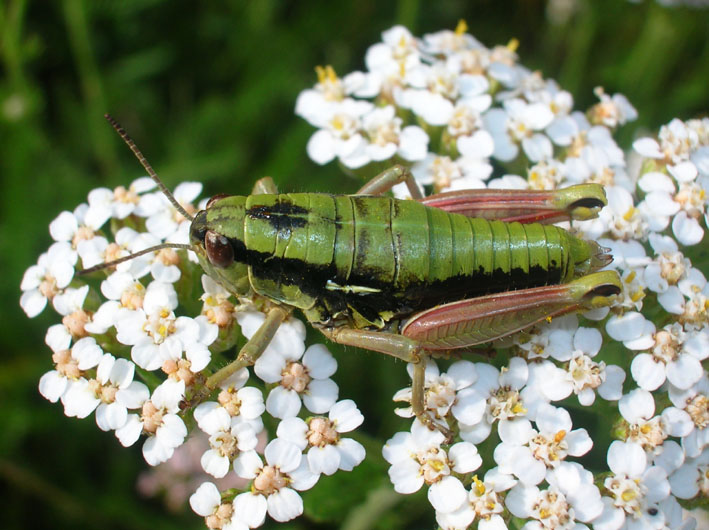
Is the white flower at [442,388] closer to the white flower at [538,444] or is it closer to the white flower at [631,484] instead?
the white flower at [538,444]

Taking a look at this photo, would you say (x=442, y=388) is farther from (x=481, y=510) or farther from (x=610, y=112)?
(x=610, y=112)

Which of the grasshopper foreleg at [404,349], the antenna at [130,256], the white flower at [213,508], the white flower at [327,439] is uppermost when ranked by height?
the antenna at [130,256]

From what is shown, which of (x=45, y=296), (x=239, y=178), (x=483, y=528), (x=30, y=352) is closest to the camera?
(x=483, y=528)

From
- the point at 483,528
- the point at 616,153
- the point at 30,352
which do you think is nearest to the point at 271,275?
the point at 483,528

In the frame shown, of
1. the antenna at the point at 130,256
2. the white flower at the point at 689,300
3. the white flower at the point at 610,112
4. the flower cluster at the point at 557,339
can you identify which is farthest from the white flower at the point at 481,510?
the white flower at the point at 610,112

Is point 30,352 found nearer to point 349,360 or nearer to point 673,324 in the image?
point 349,360

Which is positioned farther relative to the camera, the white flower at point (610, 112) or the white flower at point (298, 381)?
the white flower at point (610, 112)
